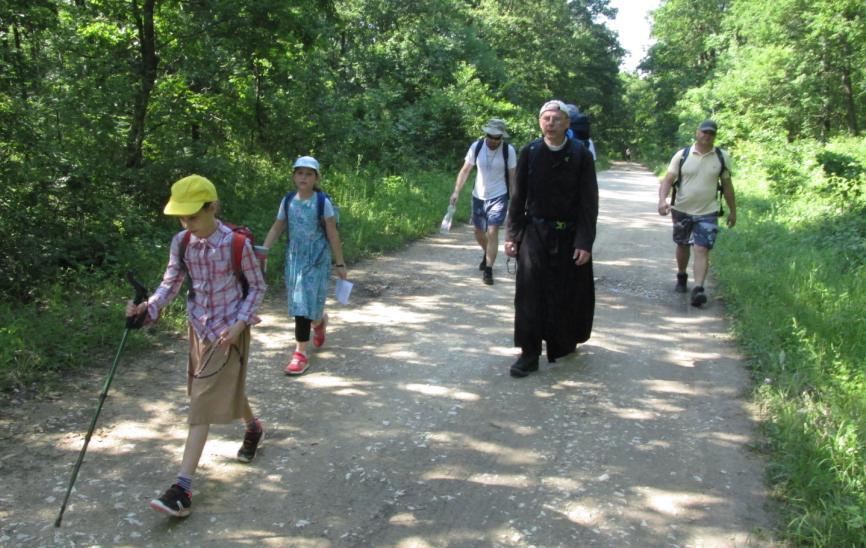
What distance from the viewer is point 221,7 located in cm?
945

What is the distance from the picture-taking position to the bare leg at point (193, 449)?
3.40 metres

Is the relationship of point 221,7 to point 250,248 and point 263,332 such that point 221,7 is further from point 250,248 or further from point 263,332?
point 250,248

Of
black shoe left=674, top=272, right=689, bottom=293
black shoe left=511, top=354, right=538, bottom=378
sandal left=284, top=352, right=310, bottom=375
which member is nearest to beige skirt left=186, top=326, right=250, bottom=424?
sandal left=284, top=352, right=310, bottom=375

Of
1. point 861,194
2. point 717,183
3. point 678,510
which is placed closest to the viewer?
point 678,510

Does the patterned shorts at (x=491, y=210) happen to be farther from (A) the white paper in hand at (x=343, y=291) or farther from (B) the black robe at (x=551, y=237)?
(A) the white paper in hand at (x=343, y=291)

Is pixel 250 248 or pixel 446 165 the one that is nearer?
pixel 250 248

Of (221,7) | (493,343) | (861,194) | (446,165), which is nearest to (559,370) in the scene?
(493,343)

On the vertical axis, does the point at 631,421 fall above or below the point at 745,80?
below

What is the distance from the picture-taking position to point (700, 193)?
7281 millimetres

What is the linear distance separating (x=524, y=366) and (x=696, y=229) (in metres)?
3.23

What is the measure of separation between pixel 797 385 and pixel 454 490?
8.92ft

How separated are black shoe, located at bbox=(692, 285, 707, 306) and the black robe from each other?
2.30m

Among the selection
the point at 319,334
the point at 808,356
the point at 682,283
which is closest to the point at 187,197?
the point at 319,334

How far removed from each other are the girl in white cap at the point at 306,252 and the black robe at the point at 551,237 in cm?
146
